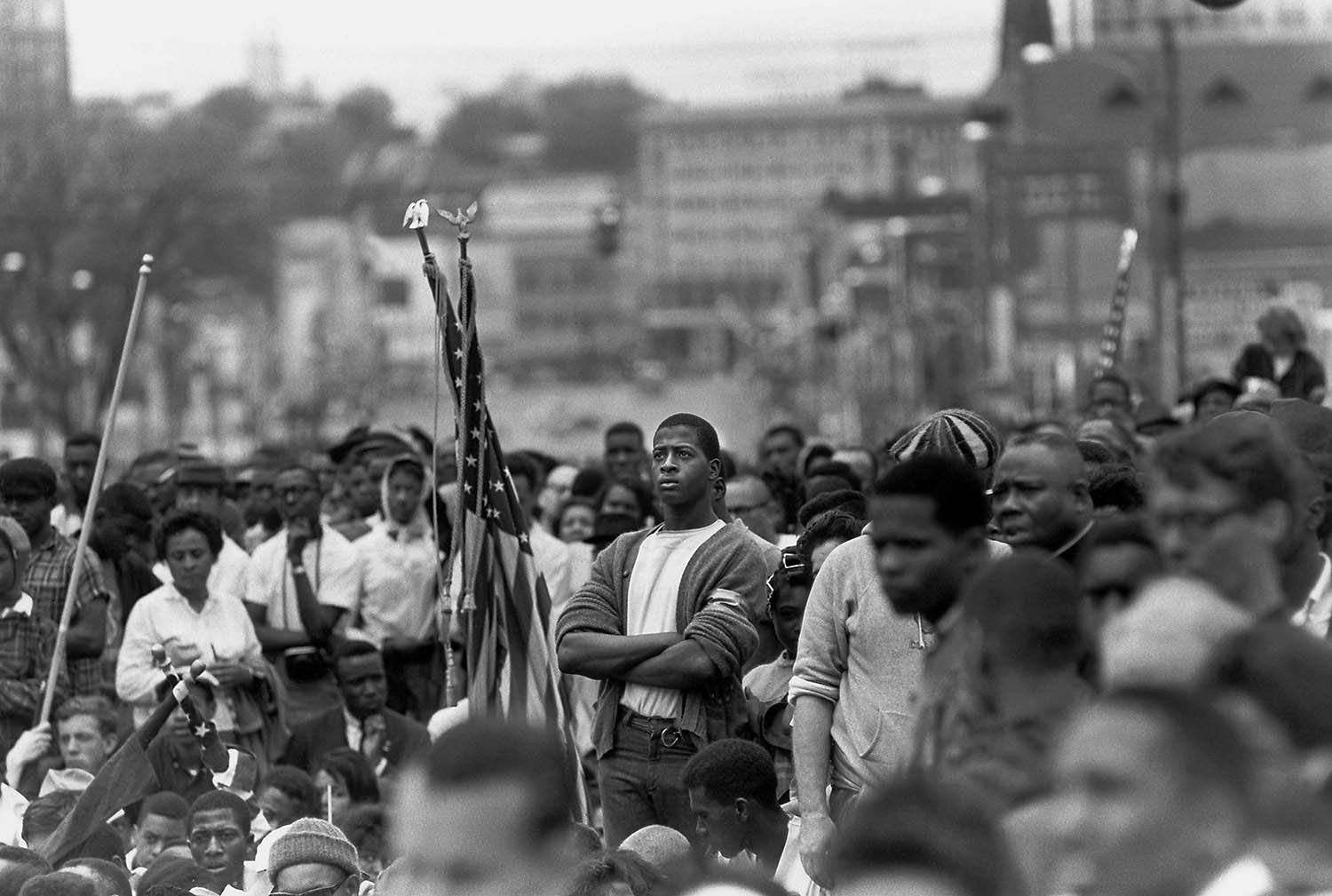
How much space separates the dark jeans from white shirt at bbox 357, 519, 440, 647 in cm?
435

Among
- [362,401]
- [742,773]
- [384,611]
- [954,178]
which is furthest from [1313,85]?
[954,178]

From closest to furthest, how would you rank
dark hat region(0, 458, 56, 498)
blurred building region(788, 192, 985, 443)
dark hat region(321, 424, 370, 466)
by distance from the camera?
dark hat region(0, 458, 56, 498) < dark hat region(321, 424, 370, 466) < blurred building region(788, 192, 985, 443)

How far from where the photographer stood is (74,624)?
1212 cm

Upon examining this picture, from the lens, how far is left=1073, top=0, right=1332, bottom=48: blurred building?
350 ft

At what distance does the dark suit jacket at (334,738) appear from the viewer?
1161 cm

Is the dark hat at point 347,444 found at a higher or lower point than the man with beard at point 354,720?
higher

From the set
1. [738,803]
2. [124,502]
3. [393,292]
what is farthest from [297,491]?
[393,292]

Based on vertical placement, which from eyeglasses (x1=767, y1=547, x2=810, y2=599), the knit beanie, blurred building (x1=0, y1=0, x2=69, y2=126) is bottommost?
the knit beanie

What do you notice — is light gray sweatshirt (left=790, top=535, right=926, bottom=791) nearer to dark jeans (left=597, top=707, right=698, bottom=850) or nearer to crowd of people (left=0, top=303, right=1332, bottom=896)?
crowd of people (left=0, top=303, right=1332, bottom=896)

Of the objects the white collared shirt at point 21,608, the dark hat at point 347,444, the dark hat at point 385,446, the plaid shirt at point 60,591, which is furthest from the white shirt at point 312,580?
the dark hat at point 347,444

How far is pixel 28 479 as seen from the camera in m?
12.1

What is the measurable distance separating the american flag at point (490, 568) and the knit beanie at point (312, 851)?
1257 millimetres

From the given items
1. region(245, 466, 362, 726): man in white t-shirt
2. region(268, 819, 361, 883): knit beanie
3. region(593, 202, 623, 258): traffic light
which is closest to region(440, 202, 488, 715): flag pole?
region(268, 819, 361, 883): knit beanie

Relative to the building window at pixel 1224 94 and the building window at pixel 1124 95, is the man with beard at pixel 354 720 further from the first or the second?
the building window at pixel 1224 94
